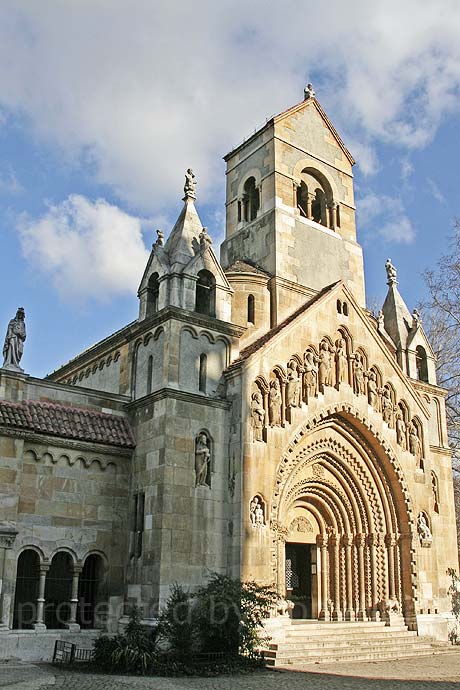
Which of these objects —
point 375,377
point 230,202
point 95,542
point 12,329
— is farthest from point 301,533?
point 230,202

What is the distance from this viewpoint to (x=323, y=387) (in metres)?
23.4

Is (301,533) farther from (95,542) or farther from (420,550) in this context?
(95,542)

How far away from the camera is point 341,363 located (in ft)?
79.4

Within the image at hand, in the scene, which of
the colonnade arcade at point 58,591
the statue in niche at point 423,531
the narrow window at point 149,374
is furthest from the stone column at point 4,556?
the statue in niche at point 423,531

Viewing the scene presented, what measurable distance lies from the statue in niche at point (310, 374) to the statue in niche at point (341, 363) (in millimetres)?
1023

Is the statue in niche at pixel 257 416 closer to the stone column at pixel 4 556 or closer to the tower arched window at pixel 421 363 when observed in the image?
the stone column at pixel 4 556

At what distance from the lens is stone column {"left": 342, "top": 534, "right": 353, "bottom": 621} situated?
77.6ft

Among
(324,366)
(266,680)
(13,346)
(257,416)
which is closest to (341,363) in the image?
(324,366)

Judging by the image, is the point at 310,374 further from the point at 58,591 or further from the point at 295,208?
the point at 58,591

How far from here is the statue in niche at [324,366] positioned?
23.5 m

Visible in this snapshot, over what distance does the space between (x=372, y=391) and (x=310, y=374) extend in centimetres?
314

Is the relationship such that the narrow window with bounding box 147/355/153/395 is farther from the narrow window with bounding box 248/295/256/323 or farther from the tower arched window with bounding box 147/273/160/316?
the narrow window with bounding box 248/295/256/323

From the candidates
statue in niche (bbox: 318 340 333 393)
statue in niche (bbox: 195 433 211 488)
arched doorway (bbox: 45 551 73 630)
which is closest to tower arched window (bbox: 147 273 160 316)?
statue in niche (bbox: 195 433 211 488)

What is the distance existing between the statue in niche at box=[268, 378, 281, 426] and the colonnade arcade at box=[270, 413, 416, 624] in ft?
6.56
